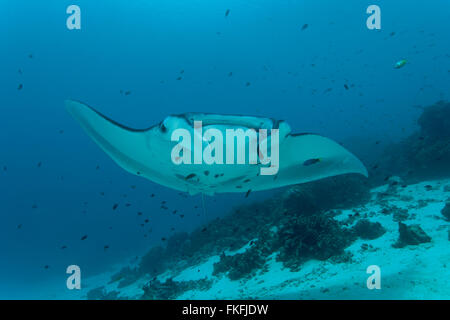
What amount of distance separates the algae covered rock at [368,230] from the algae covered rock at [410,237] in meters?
0.88

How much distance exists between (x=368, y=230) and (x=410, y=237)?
1271 mm

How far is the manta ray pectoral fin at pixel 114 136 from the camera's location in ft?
13.5

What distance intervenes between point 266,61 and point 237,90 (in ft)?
43.0

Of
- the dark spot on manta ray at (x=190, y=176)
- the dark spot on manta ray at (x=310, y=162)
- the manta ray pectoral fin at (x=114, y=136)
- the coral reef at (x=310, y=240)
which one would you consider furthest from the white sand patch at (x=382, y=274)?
the manta ray pectoral fin at (x=114, y=136)

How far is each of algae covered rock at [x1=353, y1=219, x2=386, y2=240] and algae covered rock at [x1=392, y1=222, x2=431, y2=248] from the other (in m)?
0.88

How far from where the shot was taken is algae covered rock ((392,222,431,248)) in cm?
609

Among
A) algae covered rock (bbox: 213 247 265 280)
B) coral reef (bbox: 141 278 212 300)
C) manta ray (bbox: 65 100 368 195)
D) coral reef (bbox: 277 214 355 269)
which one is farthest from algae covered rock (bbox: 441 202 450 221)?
coral reef (bbox: 141 278 212 300)

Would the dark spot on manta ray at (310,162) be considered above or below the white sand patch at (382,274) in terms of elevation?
above

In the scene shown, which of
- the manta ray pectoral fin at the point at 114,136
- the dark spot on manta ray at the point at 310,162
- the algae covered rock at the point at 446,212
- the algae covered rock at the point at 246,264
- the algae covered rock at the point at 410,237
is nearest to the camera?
the manta ray pectoral fin at the point at 114,136

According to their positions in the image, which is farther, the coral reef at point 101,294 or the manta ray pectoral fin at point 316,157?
the coral reef at point 101,294

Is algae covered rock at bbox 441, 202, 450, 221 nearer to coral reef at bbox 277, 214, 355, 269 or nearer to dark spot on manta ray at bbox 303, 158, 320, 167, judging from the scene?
coral reef at bbox 277, 214, 355, 269

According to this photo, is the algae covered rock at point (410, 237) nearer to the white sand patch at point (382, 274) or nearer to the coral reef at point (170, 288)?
the white sand patch at point (382, 274)

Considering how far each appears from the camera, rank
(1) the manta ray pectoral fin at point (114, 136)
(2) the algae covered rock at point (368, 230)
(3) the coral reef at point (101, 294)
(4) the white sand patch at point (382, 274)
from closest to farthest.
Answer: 1. (1) the manta ray pectoral fin at point (114, 136)
2. (4) the white sand patch at point (382, 274)
3. (2) the algae covered rock at point (368, 230)
4. (3) the coral reef at point (101, 294)
